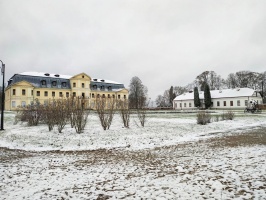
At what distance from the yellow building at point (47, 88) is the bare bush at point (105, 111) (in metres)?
27.7

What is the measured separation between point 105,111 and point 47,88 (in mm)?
42806

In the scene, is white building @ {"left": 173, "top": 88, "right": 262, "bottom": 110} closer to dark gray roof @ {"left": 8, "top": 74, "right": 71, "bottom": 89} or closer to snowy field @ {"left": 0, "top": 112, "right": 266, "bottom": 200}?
dark gray roof @ {"left": 8, "top": 74, "right": 71, "bottom": 89}

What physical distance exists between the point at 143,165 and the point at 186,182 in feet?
7.35

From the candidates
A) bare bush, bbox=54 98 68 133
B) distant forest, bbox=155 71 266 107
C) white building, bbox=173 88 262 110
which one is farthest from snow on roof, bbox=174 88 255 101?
bare bush, bbox=54 98 68 133

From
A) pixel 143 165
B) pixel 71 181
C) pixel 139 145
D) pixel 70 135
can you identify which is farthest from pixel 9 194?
pixel 70 135

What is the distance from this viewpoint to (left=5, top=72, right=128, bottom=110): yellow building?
161ft

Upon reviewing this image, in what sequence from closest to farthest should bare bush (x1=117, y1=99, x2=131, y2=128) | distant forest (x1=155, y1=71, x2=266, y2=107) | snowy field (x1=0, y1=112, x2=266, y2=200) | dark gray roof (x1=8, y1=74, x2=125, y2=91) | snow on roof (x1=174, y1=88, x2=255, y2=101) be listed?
snowy field (x1=0, y1=112, x2=266, y2=200)
bare bush (x1=117, y1=99, x2=131, y2=128)
dark gray roof (x1=8, y1=74, x2=125, y2=91)
snow on roof (x1=174, y1=88, x2=255, y2=101)
distant forest (x1=155, y1=71, x2=266, y2=107)

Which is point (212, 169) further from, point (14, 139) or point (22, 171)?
point (14, 139)

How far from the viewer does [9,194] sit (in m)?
4.82

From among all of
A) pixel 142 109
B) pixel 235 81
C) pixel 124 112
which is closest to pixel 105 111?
pixel 124 112

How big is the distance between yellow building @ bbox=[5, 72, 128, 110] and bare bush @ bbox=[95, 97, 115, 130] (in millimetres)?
27694

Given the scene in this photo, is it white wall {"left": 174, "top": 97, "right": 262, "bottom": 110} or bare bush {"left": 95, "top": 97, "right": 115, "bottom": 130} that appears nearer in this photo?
bare bush {"left": 95, "top": 97, "right": 115, "bottom": 130}

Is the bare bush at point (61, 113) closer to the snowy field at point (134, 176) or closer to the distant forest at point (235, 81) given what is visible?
the snowy field at point (134, 176)

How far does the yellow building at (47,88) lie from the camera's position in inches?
1929
